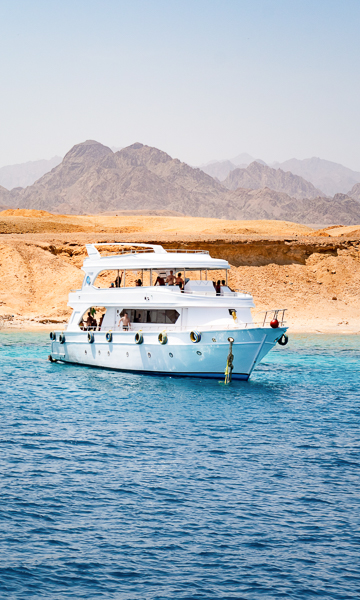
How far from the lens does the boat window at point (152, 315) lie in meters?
34.1

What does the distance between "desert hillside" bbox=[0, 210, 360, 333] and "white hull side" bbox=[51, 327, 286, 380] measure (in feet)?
83.5

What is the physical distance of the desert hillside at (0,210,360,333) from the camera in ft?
208

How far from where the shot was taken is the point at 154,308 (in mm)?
34531

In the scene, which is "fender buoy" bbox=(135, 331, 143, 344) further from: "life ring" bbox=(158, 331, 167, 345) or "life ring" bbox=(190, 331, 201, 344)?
"life ring" bbox=(190, 331, 201, 344)

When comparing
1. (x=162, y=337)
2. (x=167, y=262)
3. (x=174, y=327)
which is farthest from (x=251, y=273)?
(x=162, y=337)

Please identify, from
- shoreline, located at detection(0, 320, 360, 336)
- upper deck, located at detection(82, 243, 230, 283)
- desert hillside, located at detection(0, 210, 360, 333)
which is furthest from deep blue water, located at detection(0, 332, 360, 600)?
desert hillside, located at detection(0, 210, 360, 333)

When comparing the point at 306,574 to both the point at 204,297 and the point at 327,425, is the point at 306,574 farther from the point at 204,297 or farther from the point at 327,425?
the point at 204,297

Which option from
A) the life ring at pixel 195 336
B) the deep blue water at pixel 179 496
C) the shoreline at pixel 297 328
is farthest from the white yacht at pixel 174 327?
the shoreline at pixel 297 328

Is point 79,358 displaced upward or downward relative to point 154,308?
downward

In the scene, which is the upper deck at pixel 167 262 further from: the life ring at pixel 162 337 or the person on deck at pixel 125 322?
the life ring at pixel 162 337

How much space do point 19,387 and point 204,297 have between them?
369 inches

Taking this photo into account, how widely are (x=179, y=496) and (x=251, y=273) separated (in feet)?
182

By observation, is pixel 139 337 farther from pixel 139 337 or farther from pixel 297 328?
pixel 297 328

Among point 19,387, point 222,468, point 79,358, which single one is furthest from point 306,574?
point 79,358
